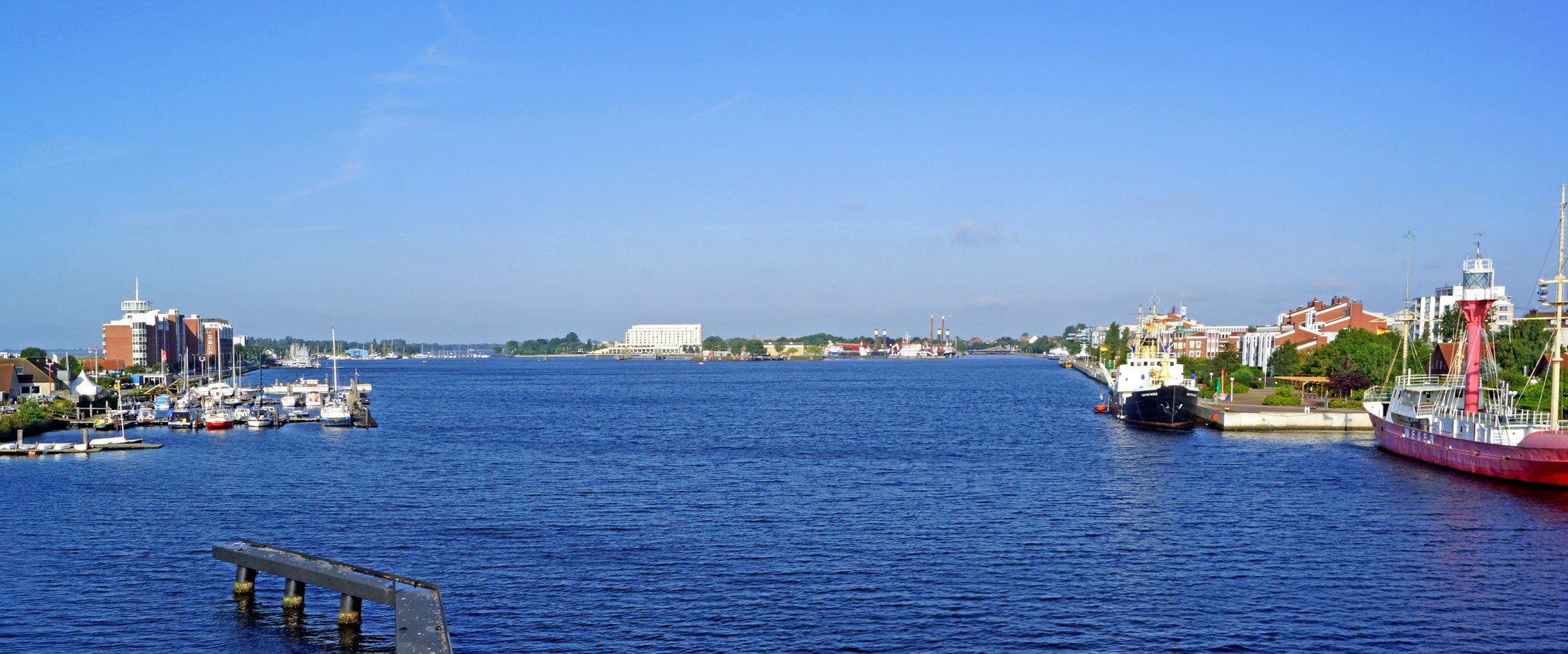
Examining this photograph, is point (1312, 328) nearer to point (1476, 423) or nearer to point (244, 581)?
point (1476, 423)

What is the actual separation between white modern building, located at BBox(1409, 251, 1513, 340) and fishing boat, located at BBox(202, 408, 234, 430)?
76199mm

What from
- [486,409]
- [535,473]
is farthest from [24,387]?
[535,473]

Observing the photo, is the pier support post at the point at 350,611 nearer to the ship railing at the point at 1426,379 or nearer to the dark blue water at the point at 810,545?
the dark blue water at the point at 810,545

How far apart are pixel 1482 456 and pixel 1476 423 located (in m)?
2.13

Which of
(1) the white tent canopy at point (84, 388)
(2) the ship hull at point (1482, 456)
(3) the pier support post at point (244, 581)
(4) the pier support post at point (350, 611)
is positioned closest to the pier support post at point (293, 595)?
(3) the pier support post at point (244, 581)

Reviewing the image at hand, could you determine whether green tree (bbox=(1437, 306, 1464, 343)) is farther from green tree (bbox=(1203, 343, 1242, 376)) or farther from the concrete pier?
the concrete pier

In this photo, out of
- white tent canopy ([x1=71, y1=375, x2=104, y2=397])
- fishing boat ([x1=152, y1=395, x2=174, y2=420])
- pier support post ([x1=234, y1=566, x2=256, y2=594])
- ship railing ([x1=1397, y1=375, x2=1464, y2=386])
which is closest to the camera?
pier support post ([x1=234, y1=566, x2=256, y2=594])

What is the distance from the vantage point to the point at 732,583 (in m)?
27.0

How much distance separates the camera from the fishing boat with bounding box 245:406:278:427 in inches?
2986

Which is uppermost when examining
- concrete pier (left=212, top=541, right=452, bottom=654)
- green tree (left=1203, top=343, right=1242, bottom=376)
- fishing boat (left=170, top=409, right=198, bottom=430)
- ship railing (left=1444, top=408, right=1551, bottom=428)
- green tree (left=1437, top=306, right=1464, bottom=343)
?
green tree (left=1437, top=306, right=1464, bottom=343)

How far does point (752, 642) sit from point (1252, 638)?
10.7 m

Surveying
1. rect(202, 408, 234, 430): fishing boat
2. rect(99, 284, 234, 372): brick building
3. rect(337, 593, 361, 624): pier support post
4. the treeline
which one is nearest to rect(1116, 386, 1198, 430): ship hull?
the treeline

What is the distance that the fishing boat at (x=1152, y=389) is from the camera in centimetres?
7088

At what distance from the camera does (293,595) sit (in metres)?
25.5
